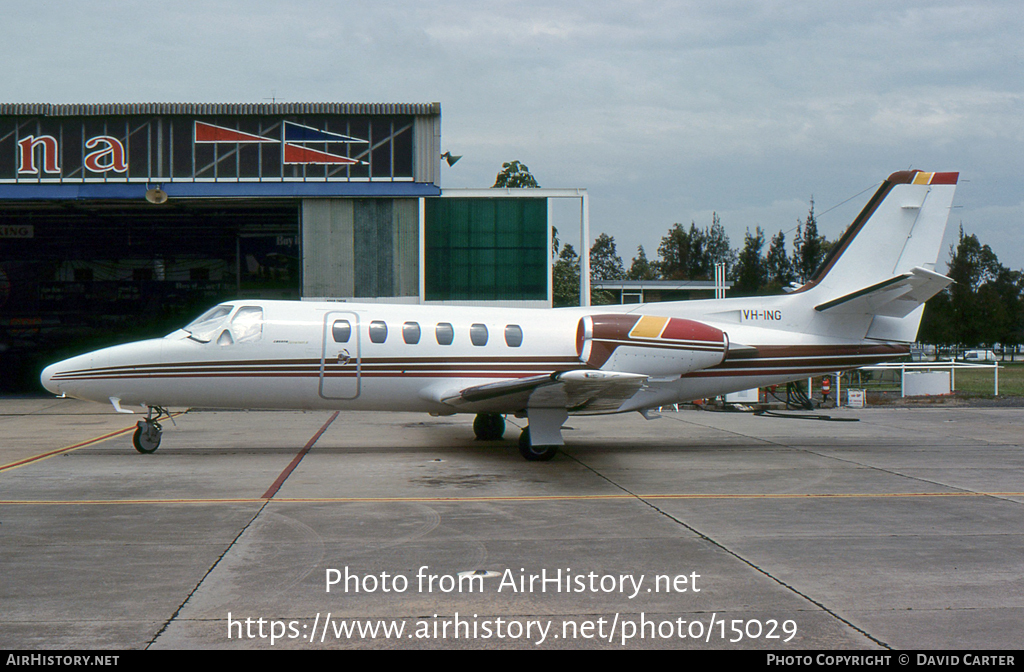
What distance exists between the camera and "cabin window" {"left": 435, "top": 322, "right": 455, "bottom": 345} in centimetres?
1498

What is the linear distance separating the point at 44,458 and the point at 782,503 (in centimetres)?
1214

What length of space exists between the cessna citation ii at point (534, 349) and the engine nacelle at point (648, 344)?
0.08ft

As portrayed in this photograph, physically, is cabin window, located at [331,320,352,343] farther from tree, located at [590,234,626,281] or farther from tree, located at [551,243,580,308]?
tree, located at [590,234,626,281]

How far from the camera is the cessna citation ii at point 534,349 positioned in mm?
14305

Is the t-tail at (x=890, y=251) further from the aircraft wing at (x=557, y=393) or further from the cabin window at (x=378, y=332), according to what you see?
the cabin window at (x=378, y=332)

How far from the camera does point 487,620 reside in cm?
598

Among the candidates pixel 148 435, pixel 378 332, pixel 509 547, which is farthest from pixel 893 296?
pixel 148 435

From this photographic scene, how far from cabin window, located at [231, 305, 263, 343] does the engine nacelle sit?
558cm

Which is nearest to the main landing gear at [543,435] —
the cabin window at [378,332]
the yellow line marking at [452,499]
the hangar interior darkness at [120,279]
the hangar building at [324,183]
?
the cabin window at [378,332]

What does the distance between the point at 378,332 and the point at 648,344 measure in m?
4.71

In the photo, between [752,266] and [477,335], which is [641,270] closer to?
[752,266]

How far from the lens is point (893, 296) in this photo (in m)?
15.8

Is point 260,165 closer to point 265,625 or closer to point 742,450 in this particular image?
point 742,450

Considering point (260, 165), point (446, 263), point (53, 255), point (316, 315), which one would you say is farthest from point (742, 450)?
point (53, 255)
